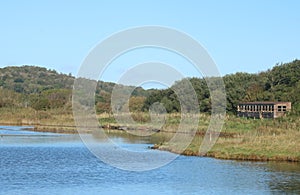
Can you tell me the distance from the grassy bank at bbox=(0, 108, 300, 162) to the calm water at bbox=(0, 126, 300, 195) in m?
1.91

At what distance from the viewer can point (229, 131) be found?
56.8 meters

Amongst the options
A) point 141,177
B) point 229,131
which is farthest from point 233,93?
point 141,177

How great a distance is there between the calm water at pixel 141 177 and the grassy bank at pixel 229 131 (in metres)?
1.91

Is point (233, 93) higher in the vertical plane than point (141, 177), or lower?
higher

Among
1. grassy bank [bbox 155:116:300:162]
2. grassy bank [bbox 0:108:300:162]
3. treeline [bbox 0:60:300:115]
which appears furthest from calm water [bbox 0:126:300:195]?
treeline [bbox 0:60:300:115]

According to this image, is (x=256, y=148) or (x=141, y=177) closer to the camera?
(x=141, y=177)

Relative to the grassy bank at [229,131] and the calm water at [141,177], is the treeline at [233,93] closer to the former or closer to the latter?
the grassy bank at [229,131]

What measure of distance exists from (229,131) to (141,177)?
26.7 m

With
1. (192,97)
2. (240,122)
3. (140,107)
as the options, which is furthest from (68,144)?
(140,107)

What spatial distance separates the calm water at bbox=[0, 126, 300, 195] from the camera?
27234 millimetres

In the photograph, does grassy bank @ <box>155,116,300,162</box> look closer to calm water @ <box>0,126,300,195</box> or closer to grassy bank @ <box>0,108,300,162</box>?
grassy bank @ <box>0,108,300,162</box>

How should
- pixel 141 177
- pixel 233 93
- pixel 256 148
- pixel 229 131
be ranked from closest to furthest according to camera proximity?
pixel 141 177 < pixel 256 148 < pixel 229 131 < pixel 233 93

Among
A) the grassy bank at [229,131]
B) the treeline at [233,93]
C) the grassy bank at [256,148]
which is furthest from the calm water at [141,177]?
the treeline at [233,93]

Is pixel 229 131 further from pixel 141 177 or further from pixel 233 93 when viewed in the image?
pixel 233 93
